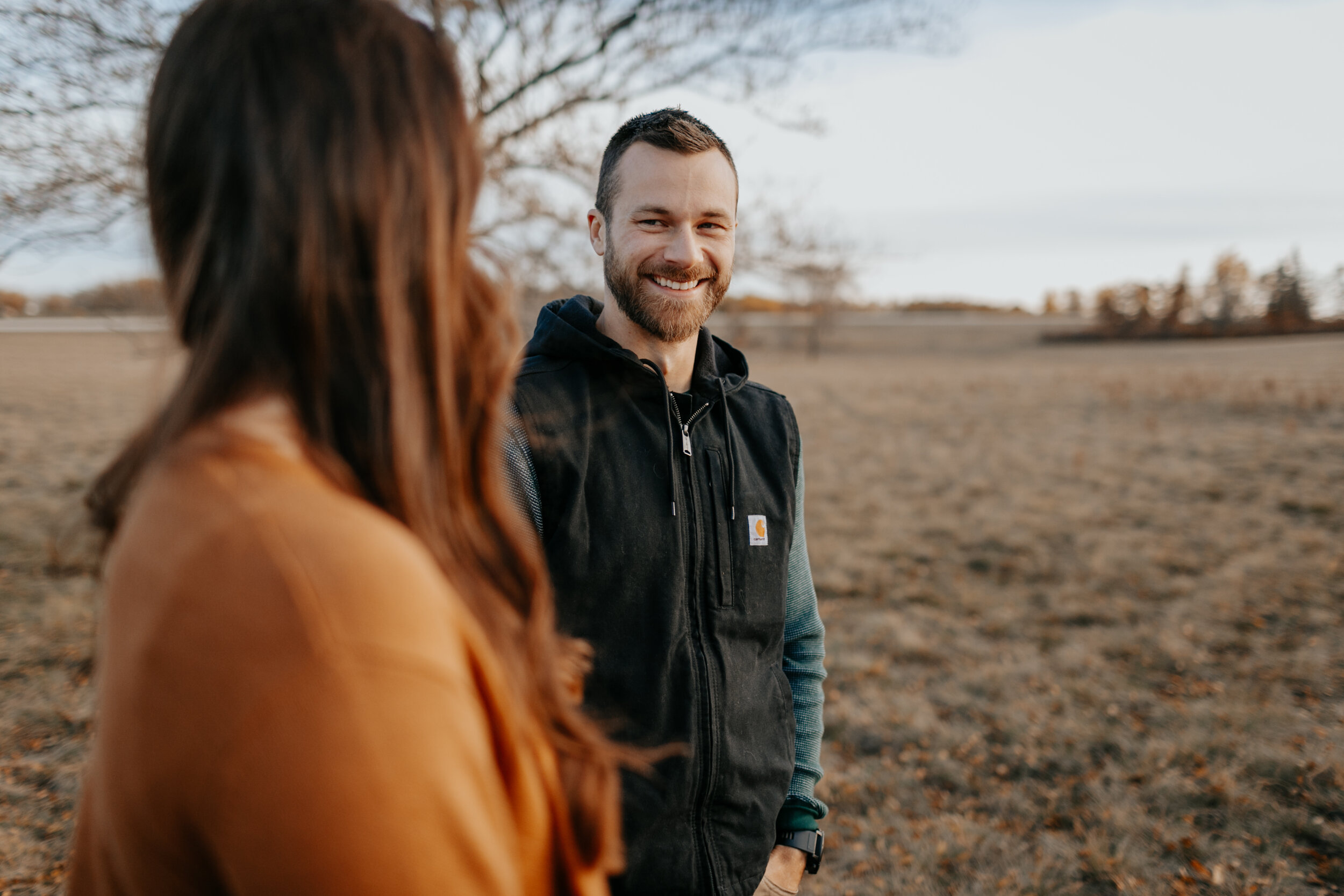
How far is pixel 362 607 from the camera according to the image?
0.74 meters

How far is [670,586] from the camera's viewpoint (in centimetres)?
202

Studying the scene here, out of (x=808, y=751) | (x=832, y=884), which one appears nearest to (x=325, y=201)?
(x=808, y=751)

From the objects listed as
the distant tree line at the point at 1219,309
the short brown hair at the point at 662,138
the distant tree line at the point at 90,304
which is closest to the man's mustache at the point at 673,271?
the short brown hair at the point at 662,138

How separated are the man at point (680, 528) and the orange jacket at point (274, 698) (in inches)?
46.9

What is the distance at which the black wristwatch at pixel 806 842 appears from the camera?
7.46 ft

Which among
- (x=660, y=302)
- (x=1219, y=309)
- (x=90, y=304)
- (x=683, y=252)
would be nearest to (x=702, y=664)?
(x=660, y=302)

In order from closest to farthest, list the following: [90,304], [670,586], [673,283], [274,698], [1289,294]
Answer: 1. [274,698]
2. [670,586]
3. [673,283]
4. [90,304]
5. [1289,294]

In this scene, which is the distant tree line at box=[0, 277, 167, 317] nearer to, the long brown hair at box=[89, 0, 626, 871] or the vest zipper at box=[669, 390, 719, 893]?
the vest zipper at box=[669, 390, 719, 893]

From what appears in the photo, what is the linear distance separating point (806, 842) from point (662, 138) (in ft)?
7.35

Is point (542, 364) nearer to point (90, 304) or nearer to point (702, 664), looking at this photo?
point (702, 664)

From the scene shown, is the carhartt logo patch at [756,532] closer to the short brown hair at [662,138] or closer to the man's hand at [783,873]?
the man's hand at [783,873]

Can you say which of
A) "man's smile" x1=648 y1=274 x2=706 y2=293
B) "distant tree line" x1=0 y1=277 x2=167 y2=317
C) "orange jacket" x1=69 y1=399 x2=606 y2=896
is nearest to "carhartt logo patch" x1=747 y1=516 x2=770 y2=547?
"man's smile" x1=648 y1=274 x2=706 y2=293

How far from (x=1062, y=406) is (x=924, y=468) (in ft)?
25.5

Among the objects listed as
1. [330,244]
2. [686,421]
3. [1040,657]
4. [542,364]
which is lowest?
[1040,657]
